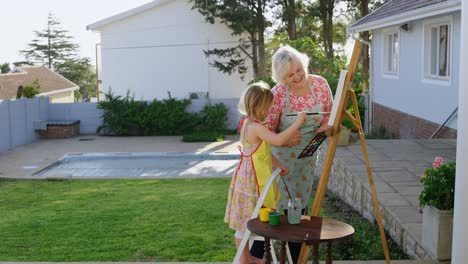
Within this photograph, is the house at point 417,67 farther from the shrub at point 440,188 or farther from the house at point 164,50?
the house at point 164,50

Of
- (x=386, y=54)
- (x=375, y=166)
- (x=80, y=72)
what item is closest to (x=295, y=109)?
(x=375, y=166)

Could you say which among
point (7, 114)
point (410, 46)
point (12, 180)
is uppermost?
point (410, 46)

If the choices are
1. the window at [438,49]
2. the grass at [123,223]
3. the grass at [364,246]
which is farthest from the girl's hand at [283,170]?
the window at [438,49]

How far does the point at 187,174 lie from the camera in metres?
12.2

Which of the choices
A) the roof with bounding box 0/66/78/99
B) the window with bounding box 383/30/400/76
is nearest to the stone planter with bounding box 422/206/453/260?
the window with bounding box 383/30/400/76

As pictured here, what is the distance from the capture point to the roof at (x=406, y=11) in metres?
9.47

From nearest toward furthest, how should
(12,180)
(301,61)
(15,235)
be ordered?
(301,61) < (15,235) < (12,180)

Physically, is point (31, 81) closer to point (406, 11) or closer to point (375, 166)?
point (406, 11)

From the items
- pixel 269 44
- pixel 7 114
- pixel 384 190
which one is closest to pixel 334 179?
pixel 384 190

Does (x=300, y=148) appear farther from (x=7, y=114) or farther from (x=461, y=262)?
(x=7, y=114)

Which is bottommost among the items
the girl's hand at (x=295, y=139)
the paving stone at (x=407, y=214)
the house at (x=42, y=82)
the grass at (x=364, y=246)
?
the grass at (x=364, y=246)

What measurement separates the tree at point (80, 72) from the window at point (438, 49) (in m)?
42.4

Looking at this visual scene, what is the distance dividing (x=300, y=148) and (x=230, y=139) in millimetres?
13789

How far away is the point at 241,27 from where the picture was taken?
23203 mm
